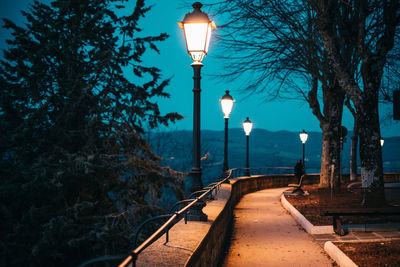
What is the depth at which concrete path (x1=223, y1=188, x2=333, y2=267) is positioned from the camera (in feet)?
22.0

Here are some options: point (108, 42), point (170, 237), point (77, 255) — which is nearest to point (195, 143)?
point (170, 237)

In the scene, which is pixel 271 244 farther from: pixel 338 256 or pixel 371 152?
pixel 371 152

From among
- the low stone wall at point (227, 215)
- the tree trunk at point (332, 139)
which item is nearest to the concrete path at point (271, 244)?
the low stone wall at point (227, 215)

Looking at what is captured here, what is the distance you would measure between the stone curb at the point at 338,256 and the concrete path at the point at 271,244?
109 mm

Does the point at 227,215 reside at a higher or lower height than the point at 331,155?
lower

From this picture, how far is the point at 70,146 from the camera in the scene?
19.2 meters

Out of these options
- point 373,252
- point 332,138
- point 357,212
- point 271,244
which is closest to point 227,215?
point 271,244

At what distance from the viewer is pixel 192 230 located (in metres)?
5.39

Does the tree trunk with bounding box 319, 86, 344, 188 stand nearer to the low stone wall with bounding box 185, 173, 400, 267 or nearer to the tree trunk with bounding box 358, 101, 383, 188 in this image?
the low stone wall with bounding box 185, 173, 400, 267

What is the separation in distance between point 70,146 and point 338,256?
15.7 metres

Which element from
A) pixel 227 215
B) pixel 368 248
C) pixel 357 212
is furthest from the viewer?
pixel 227 215

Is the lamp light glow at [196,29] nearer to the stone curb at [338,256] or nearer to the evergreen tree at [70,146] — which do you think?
the stone curb at [338,256]

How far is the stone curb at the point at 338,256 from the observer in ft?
18.8

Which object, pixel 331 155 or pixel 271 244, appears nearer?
pixel 271 244
